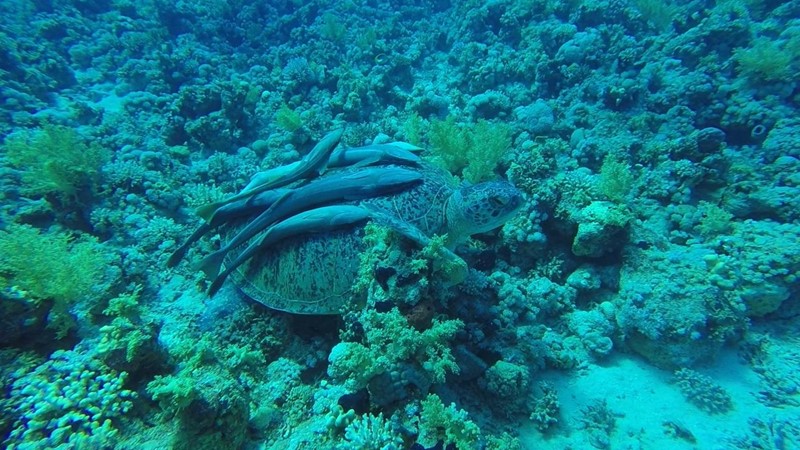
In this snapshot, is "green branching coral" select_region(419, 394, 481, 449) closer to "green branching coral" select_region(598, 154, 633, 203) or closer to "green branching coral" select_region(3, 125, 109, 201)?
"green branching coral" select_region(598, 154, 633, 203)

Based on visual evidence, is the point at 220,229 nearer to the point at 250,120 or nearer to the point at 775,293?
the point at 250,120

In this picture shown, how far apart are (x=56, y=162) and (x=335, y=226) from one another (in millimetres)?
5204

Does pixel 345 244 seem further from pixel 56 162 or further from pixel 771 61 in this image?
pixel 771 61

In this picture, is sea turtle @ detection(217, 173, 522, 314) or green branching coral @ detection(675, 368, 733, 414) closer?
green branching coral @ detection(675, 368, 733, 414)

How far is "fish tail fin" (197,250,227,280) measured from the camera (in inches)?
161

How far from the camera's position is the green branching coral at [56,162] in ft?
17.8

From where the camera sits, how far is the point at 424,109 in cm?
787

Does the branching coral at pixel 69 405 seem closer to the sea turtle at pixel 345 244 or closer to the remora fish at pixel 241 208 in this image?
the sea turtle at pixel 345 244

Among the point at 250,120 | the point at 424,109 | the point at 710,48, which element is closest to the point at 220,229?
the point at 250,120

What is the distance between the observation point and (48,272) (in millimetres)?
3461

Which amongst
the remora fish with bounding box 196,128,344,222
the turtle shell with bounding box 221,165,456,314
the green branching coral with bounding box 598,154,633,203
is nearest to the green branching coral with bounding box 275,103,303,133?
the remora fish with bounding box 196,128,344,222

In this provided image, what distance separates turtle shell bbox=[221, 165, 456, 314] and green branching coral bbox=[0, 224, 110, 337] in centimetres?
159

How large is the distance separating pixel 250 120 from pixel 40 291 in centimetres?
578

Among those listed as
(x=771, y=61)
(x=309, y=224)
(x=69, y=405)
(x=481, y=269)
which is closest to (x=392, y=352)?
(x=309, y=224)
